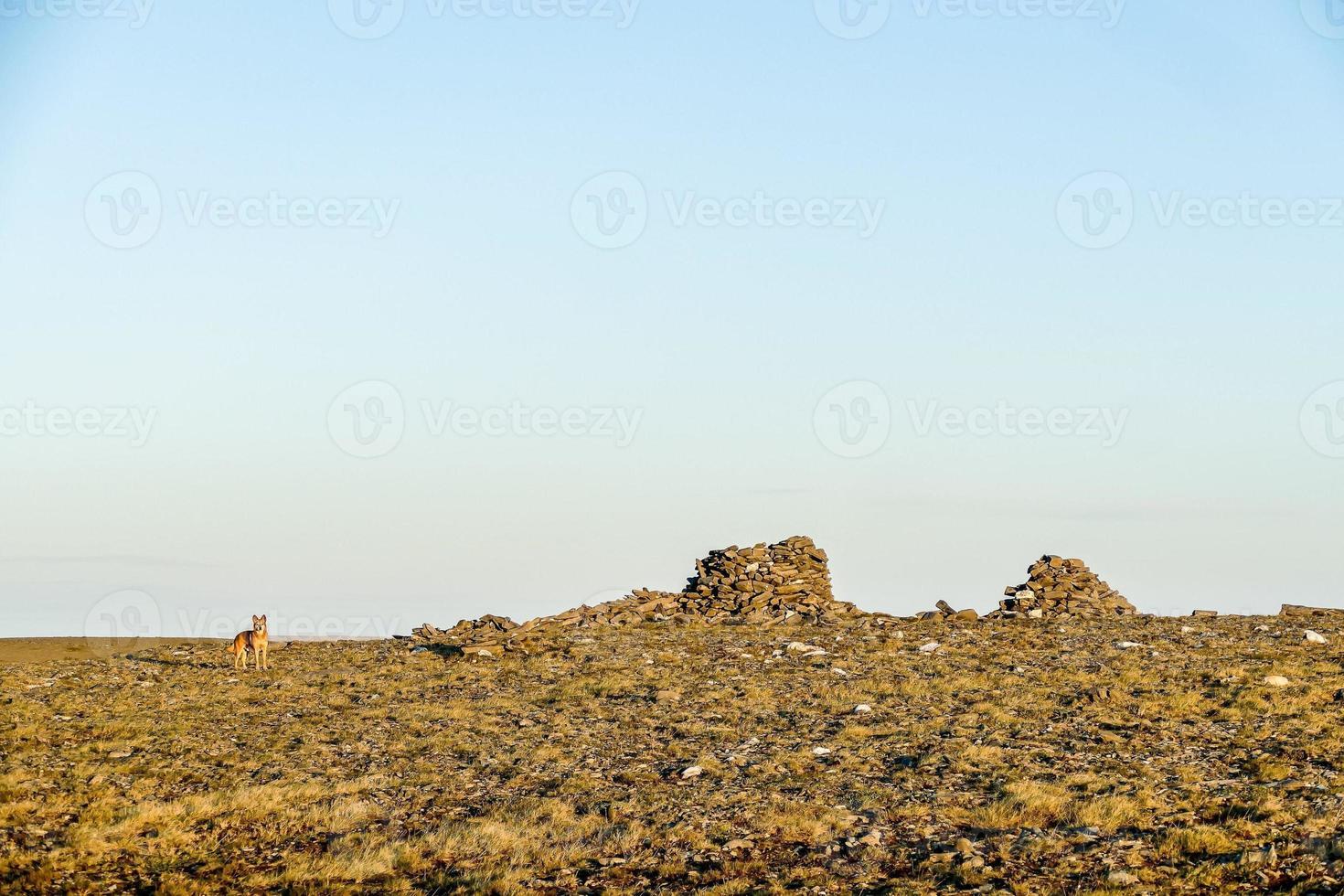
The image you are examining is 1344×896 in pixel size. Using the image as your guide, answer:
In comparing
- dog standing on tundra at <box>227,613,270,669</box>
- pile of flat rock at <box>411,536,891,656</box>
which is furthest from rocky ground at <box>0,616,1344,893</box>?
pile of flat rock at <box>411,536,891,656</box>

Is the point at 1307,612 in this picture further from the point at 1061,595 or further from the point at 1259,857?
the point at 1259,857

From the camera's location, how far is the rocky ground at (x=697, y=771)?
15.5 m

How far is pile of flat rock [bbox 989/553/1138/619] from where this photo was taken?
38906mm

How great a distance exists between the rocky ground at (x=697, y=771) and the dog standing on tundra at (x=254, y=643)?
2.30ft

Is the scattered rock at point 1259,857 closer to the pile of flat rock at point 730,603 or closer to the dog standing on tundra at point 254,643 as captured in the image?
the pile of flat rock at point 730,603

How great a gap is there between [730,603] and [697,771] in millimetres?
19363

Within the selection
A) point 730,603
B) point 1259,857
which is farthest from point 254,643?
point 1259,857

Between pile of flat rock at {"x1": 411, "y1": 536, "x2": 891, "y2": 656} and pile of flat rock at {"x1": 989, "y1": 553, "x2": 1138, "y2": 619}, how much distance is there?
193 inches

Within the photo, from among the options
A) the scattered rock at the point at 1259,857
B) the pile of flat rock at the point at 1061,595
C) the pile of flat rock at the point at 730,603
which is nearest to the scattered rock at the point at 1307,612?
the pile of flat rock at the point at 1061,595

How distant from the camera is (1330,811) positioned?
1727cm

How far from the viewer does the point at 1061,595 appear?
40.0 meters

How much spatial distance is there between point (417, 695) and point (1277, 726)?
1897 centimetres

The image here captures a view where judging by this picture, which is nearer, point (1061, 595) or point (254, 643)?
point (254, 643)

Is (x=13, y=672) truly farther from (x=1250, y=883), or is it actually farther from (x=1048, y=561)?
(x=1048, y=561)
